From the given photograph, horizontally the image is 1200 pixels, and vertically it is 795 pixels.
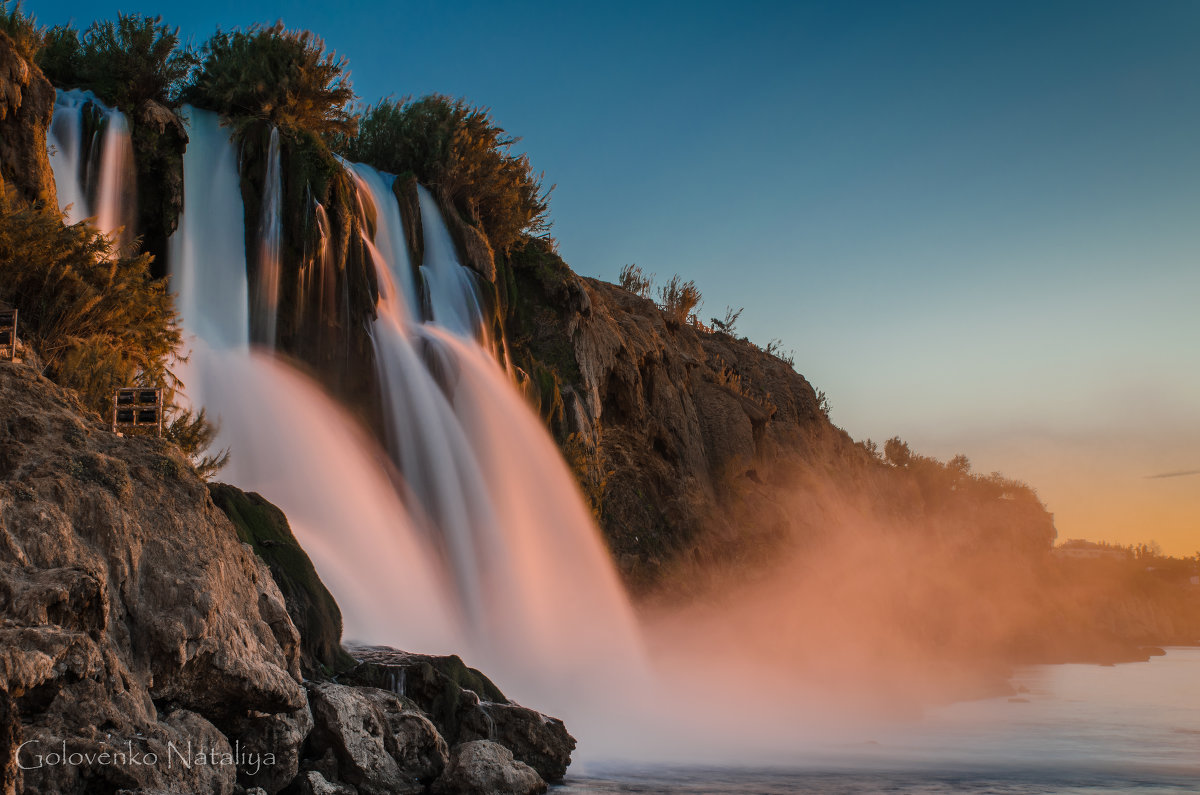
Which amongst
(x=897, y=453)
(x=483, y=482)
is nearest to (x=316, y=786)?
(x=483, y=482)

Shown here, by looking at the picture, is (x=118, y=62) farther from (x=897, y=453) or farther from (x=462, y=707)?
(x=897, y=453)

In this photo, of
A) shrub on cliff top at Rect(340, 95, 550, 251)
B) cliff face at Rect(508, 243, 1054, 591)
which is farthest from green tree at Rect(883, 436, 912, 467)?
shrub on cliff top at Rect(340, 95, 550, 251)

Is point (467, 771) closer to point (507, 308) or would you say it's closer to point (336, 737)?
point (336, 737)

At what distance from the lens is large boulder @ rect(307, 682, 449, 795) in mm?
8266

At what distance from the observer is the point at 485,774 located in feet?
30.2

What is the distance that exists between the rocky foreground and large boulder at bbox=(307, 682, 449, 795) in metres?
0.02

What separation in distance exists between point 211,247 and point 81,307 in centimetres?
575

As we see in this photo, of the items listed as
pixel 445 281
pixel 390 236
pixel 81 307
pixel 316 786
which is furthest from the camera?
pixel 445 281

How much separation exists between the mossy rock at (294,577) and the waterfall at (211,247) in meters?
5.56

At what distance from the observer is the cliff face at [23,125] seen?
1196 centimetres

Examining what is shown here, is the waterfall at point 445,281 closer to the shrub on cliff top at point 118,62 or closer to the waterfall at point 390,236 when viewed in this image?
the waterfall at point 390,236

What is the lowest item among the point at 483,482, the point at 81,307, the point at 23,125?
the point at 483,482

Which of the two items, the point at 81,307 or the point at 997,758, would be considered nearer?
the point at 81,307

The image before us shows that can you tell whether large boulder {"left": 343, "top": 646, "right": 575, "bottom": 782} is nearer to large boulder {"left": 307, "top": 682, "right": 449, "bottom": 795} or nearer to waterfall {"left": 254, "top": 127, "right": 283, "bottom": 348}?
large boulder {"left": 307, "top": 682, "right": 449, "bottom": 795}
